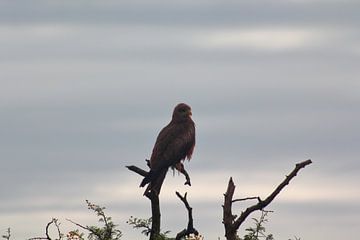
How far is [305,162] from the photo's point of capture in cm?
1639

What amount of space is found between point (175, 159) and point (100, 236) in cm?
1033

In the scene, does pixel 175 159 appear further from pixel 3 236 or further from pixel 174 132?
pixel 3 236

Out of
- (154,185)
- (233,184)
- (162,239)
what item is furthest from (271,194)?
(154,185)

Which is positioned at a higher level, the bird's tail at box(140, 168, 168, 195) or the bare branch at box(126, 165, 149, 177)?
the bird's tail at box(140, 168, 168, 195)

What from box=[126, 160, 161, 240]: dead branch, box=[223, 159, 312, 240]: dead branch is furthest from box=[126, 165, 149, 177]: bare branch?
box=[223, 159, 312, 240]: dead branch

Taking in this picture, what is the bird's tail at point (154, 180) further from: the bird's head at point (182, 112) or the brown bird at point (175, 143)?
the bird's head at point (182, 112)

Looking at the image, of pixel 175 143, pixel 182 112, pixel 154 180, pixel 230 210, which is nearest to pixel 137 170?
pixel 154 180

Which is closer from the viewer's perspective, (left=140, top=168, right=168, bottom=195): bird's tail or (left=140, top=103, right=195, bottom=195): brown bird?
(left=140, top=168, right=168, bottom=195): bird's tail

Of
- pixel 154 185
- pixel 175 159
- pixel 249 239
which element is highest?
pixel 175 159

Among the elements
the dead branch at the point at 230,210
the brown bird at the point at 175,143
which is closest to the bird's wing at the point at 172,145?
the brown bird at the point at 175,143

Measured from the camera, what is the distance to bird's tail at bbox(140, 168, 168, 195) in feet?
74.9

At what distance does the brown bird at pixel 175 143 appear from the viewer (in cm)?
2802

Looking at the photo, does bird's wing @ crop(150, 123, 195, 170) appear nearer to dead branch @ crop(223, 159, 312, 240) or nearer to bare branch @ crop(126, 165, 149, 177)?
bare branch @ crop(126, 165, 149, 177)

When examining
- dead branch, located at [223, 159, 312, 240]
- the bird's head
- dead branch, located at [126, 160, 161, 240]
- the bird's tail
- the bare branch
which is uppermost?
the bird's head
